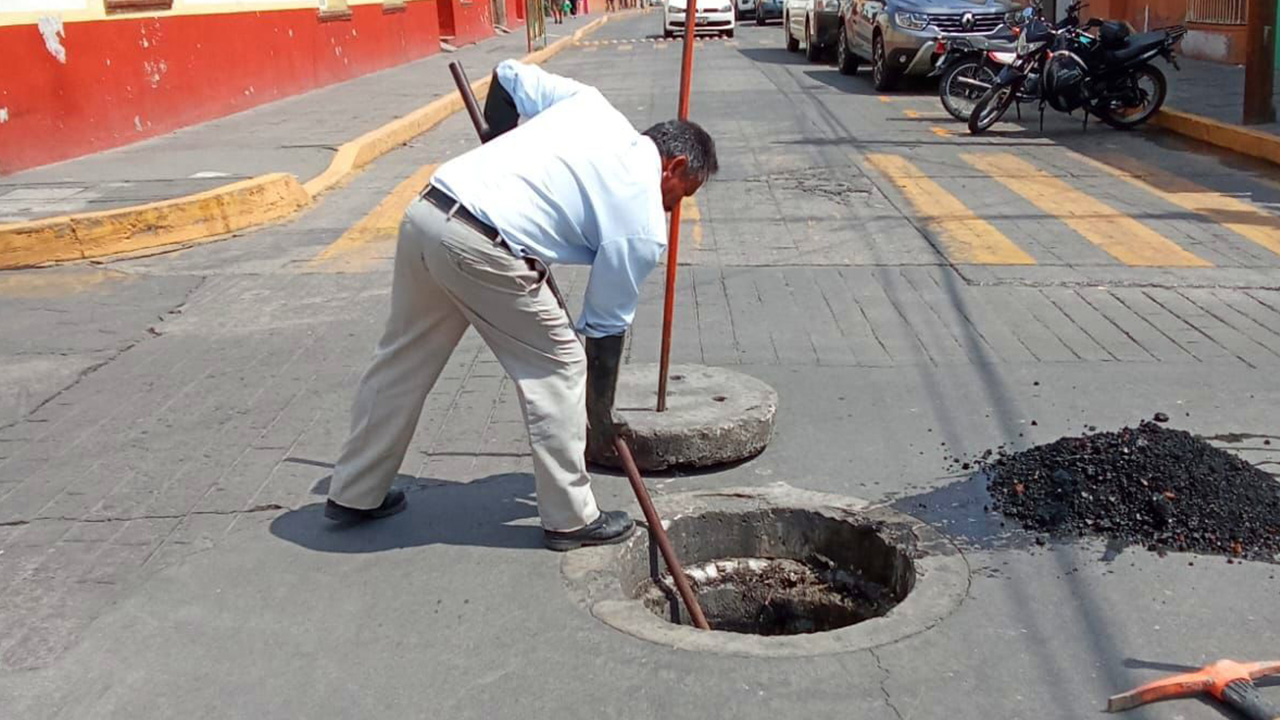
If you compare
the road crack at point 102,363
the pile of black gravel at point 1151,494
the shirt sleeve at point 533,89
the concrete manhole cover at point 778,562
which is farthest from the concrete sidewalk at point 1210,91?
the shirt sleeve at point 533,89

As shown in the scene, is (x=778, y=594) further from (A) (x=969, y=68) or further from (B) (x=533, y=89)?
(A) (x=969, y=68)

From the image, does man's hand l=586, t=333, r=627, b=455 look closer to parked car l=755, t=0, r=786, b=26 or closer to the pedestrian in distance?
the pedestrian in distance

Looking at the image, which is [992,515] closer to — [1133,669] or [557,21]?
[1133,669]

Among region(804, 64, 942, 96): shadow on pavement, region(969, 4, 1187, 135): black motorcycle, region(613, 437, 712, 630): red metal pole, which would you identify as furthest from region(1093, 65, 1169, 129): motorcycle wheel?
region(613, 437, 712, 630): red metal pole

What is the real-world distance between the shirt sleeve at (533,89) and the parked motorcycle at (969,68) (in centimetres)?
1081

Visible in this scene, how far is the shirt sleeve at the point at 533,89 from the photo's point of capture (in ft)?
13.5

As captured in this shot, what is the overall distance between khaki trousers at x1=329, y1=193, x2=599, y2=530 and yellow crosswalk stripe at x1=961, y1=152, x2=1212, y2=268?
5.17m

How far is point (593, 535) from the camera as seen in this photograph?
13.7ft

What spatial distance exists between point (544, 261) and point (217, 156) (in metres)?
8.62

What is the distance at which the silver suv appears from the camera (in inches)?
639

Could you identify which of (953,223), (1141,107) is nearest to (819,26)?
(1141,107)

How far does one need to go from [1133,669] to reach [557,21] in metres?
45.6

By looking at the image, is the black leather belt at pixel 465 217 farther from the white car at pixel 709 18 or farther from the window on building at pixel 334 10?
the white car at pixel 709 18

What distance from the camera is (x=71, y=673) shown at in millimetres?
3527
